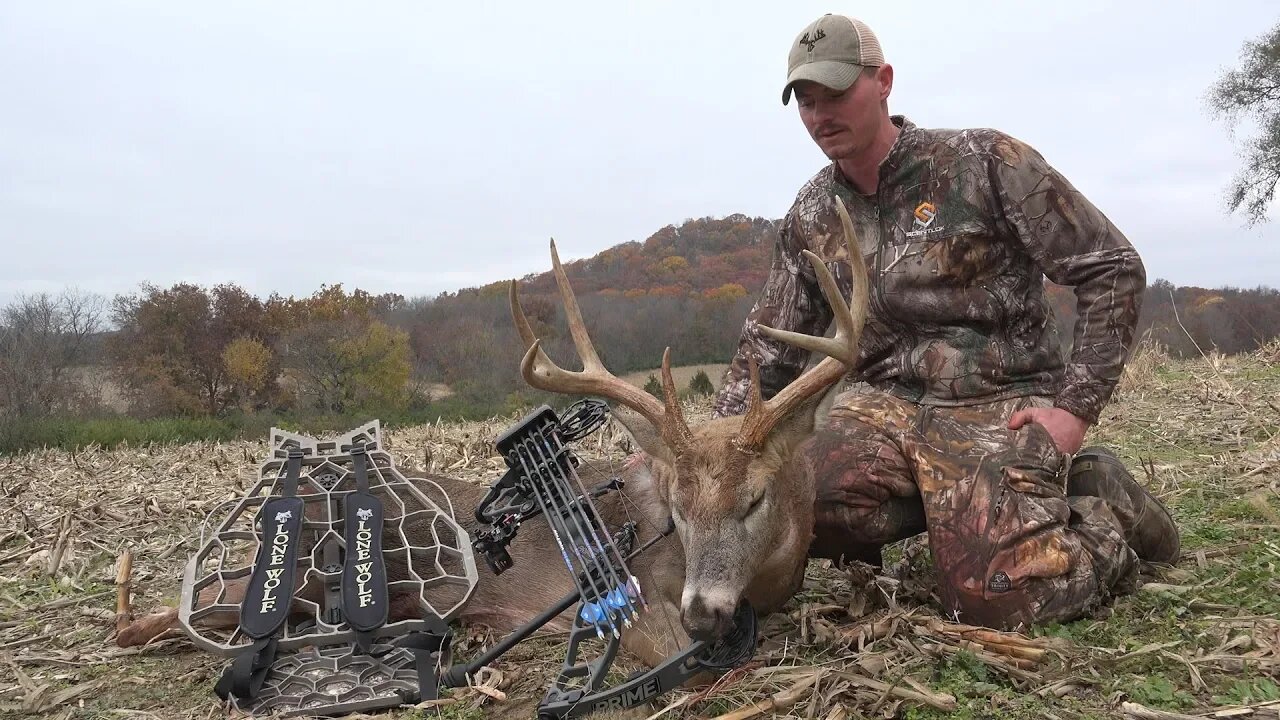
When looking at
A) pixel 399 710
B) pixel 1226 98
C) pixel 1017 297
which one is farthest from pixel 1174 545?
pixel 1226 98

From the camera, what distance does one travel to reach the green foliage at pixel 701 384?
47.6ft

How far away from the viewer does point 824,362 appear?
3.57 meters

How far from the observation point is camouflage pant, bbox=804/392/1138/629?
338cm

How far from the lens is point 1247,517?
171 inches

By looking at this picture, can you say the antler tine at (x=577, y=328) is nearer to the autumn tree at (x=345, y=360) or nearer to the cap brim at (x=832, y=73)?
the cap brim at (x=832, y=73)

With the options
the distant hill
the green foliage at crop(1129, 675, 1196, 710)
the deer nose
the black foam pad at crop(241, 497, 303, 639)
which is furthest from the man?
the distant hill

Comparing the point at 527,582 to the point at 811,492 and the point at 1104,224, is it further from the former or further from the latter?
the point at 1104,224

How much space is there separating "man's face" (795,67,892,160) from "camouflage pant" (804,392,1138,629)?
1225mm

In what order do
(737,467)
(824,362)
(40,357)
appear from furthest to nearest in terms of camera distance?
(40,357)
(824,362)
(737,467)

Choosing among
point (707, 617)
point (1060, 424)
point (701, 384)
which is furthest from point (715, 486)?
point (701, 384)

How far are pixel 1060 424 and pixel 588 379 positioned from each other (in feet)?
6.57

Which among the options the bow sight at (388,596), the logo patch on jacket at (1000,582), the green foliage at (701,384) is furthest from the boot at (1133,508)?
the green foliage at (701,384)

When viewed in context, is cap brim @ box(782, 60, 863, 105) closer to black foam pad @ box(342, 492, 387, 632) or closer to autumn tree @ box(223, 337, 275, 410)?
black foam pad @ box(342, 492, 387, 632)

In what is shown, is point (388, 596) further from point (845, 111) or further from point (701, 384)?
point (701, 384)
